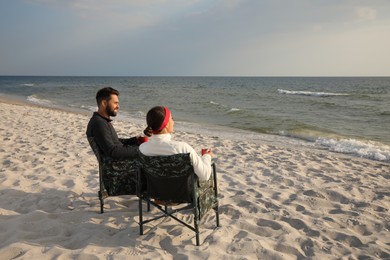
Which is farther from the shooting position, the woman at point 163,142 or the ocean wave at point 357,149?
the ocean wave at point 357,149

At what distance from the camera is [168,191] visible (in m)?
3.31

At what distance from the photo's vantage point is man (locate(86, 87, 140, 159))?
12.2 ft

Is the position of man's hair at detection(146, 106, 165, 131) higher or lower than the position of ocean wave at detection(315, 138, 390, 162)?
higher

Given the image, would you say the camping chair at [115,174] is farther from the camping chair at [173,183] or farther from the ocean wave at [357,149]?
the ocean wave at [357,149]

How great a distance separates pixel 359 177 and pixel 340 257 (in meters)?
3.32

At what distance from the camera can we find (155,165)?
3.15 metres

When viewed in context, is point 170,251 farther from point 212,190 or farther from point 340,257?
point 340,257

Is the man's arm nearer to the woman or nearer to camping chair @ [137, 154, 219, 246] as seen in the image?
camping chair @ [137, 154, 219, 246]

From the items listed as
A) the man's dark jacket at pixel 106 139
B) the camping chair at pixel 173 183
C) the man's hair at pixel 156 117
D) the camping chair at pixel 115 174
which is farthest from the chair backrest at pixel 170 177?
the camping chair at pixel 115 174

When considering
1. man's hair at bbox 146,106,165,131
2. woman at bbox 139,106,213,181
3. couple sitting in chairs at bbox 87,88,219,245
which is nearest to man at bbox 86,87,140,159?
couple sitting in chairs at bbox 87,88,219,245

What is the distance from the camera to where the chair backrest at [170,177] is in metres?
3.09

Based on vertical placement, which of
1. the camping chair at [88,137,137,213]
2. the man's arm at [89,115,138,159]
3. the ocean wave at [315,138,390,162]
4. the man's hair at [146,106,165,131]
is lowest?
the ocean wave at [315,138,390,162]

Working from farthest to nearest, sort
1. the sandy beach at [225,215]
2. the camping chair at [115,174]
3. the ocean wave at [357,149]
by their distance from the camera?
1. the ocean wave at [357,149]
2. the camping chair at [115,174]
3. the sandy beach at [225,215]

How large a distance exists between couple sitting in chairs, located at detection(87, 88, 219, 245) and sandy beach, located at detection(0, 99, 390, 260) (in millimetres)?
306
